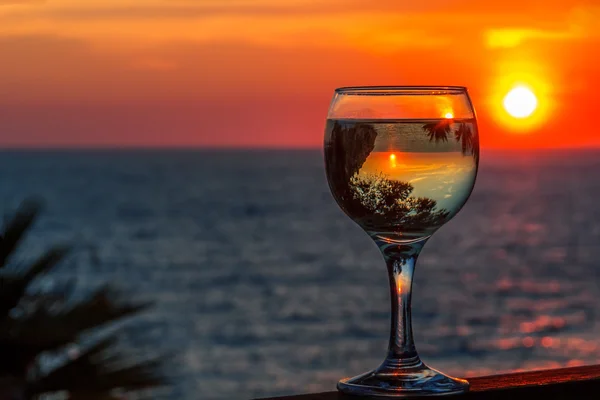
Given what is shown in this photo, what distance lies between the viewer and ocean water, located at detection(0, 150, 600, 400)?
74.5 feet

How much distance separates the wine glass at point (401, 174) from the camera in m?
1.40

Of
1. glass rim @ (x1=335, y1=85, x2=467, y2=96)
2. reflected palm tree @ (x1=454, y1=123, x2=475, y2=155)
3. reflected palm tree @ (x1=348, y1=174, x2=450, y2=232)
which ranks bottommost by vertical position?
reflected palm tree @ (x1=348, y1=174, x2=450, y2=232)

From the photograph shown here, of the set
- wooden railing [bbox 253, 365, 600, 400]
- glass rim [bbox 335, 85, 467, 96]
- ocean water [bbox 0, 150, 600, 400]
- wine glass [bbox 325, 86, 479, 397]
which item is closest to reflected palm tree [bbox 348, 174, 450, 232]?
wine glass [bbox 325, 86, 479, 397]

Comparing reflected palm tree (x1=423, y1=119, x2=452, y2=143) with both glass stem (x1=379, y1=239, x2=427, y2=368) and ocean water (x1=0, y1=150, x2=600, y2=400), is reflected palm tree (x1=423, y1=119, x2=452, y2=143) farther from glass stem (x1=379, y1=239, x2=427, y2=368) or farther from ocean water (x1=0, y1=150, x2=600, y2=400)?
ocean water (x1=0, y1=150, x2=600, y2=400)

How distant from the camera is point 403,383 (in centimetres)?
138

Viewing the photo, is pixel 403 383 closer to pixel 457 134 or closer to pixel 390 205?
pixel 390 205

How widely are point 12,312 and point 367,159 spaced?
19.7ft

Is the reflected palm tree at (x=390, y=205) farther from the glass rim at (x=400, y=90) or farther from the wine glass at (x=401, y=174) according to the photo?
the glass rim at (x=400, y=90)

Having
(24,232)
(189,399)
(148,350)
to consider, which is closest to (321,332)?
(148,350)

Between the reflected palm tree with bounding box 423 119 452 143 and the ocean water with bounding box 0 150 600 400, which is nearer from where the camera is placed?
the reflected palm tree with bounding box 423 119 452 143

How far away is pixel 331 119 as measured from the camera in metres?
1.48

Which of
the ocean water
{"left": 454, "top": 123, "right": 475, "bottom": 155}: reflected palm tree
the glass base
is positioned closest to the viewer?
the glass base

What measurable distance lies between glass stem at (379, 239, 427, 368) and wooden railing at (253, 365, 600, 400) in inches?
4.0

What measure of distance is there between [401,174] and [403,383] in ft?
0.96
